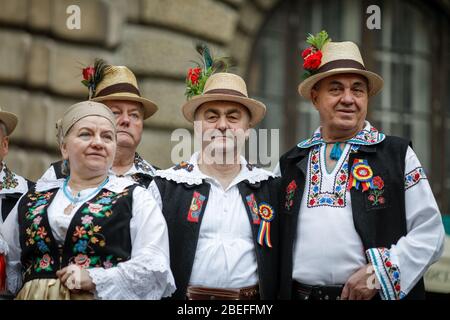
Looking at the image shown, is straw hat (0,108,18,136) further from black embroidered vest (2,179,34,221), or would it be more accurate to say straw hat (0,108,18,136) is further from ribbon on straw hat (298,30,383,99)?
ribbon on straw hat (298,30,383,99)

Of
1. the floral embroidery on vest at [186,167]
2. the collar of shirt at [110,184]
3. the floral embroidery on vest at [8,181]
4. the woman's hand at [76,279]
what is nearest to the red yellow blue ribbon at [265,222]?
the floral embroidery on vest at [186,167]

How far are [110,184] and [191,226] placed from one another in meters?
0.52

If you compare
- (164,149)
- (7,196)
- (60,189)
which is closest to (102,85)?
(7,196)

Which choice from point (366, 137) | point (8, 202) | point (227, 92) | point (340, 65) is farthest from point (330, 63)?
point (8, 202)

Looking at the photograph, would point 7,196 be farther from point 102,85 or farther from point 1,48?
point 1,48

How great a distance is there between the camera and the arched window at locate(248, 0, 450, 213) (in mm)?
8766

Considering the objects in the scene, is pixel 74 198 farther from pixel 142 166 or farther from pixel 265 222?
pixel 142 166

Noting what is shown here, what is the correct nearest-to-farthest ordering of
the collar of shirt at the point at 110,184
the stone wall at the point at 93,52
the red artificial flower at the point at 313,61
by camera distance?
Result: the collar of shirt at the point at 110,184 < the red artificial flower at the point at 313,61 < the stone wall at the point at 93,52

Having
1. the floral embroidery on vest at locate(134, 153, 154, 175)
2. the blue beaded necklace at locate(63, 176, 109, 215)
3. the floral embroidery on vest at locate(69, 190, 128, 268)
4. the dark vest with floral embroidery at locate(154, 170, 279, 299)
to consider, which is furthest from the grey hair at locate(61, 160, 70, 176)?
the floral embroidery on vest at locate(134, 153, 154, 175)

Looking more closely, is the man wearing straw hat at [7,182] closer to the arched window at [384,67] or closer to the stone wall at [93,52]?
A: the stone wall at [93,52]

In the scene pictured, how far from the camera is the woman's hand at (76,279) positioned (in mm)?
3689

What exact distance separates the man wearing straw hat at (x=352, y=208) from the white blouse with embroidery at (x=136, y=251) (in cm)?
78

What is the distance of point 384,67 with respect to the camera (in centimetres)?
920

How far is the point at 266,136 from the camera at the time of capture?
8.74m
